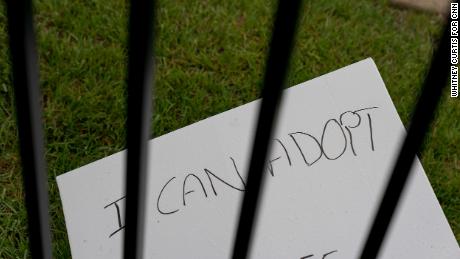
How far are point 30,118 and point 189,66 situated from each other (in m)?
0.88

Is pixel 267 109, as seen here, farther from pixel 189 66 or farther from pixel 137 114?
pixel 189 66

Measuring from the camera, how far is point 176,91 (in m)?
1.31

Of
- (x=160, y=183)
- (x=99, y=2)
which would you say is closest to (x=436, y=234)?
(x=160, y=183)

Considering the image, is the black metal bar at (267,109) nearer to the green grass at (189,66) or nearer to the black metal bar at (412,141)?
the black metal bar at (412,141)

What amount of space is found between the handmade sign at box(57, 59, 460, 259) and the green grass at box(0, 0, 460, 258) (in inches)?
4.5

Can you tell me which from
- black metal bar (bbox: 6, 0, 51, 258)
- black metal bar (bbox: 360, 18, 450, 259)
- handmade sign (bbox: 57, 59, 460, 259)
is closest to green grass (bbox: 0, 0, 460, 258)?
handmade sign (bbox: 57, 59, 460, 259)

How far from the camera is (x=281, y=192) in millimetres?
1082

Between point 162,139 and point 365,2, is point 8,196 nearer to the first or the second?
point 162,139

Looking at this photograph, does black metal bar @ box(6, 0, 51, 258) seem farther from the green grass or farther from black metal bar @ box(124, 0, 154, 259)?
the green grass

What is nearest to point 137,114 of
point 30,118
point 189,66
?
point 30,118

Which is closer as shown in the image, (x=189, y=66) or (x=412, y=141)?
(x=412, y=141)

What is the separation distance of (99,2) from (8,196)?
43 cm

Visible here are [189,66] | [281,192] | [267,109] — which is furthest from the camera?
[189,66]

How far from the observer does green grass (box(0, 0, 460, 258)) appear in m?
1.23
